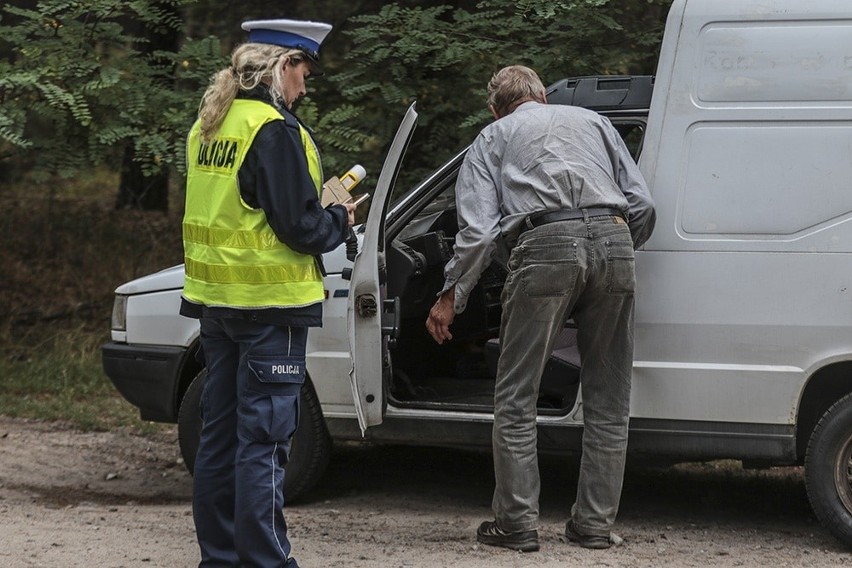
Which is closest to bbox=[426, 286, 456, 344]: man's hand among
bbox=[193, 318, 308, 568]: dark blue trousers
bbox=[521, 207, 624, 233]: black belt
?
bbox=[521, 207, 624, 233]: black belt

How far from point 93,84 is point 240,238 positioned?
3598mm

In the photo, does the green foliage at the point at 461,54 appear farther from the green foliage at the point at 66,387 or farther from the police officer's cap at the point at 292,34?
the police officer's cap at the point at 292,34

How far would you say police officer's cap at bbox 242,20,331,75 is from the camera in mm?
4105

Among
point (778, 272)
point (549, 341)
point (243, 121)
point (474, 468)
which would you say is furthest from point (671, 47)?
point (474, 468)

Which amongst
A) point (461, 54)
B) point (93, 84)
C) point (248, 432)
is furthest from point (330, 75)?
point (248, 432)

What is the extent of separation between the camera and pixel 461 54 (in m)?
7.09

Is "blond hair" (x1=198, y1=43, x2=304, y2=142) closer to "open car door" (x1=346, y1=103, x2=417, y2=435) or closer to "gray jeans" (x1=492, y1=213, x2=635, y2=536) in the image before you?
"open car door" (x1=346, y1=103, x2=417, y2=435)

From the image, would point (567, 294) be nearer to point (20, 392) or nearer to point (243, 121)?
point (243, 121)

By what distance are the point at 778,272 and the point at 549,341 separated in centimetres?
94

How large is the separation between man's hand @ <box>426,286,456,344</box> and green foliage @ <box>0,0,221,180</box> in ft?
10.0

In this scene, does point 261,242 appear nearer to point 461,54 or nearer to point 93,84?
point 461,54

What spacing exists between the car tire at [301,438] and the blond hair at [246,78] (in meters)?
1.67

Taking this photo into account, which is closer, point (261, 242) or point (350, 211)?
point (261, 242)

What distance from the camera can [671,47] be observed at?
4945 millimetres
